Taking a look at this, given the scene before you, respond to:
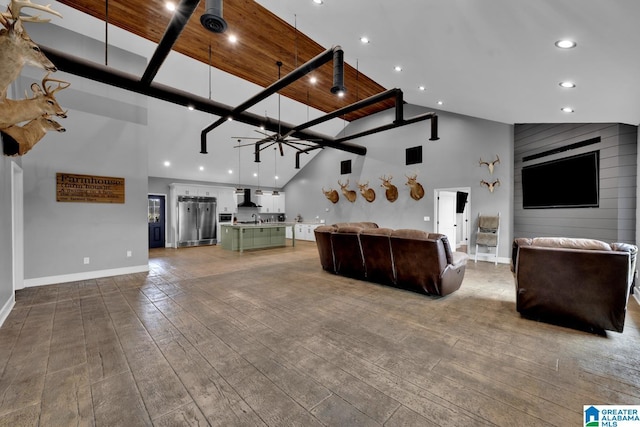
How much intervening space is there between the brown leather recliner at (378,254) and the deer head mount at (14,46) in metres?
4.20

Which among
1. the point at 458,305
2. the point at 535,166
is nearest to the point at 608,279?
the point at 458,305

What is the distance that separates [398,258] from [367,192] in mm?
5262

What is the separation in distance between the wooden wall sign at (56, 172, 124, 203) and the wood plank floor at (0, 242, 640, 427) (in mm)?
1762

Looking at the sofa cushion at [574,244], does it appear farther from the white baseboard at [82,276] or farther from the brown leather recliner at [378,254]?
the white baseboard at [82,276]

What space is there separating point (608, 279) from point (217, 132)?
29.2 ft

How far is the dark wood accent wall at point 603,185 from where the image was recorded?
406 centimetres

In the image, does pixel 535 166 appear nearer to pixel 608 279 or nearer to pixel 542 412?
pixel 608 279

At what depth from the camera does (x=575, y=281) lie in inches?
107

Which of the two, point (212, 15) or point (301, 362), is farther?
point (212, 15)

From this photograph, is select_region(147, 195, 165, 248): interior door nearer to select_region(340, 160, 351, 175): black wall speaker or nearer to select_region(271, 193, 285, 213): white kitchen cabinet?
select_region(271, 193, 285, 213): white kitchen cabinet

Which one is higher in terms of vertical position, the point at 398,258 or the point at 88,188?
the point at 88,188

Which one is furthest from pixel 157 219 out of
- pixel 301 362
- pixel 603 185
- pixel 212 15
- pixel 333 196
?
pixel 603 185

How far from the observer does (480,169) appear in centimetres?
672

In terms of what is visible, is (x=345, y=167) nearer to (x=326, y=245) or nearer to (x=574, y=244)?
→ (x=326, y=245)
